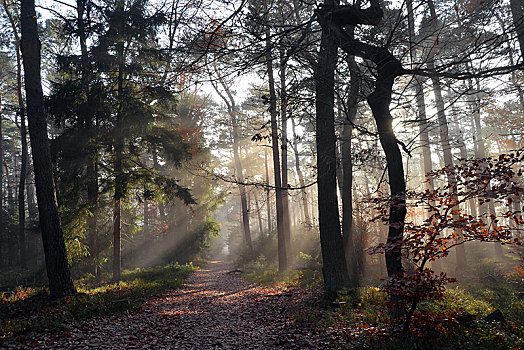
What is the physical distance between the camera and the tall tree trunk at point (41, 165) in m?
8.85

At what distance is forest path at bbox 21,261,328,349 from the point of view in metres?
5.57

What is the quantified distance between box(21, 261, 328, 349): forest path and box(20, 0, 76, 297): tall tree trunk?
2537 mm

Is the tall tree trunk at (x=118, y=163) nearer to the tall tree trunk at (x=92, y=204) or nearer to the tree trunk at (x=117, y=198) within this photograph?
the tree trunk at (x=117, y=198)

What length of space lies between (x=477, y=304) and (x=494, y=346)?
344 centimetres

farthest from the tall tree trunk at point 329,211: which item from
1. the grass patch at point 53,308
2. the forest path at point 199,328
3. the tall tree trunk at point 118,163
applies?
the tall tree trunk at point 118,163

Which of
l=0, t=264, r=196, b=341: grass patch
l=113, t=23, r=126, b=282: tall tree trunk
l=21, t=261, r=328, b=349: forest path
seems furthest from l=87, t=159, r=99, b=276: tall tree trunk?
l=21, t=261, r=328, b=349: forest path

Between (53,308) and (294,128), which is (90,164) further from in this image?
(294,128)

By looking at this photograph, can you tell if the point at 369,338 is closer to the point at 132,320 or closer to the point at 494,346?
the point at 494,346

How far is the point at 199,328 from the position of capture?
277 inches

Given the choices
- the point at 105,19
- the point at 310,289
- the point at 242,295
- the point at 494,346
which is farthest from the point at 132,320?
the point at 105,19

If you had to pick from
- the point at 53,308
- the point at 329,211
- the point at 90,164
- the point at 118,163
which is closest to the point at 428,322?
the point at 329,211

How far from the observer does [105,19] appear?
1324 centimetres

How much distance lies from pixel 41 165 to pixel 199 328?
21.2 feet

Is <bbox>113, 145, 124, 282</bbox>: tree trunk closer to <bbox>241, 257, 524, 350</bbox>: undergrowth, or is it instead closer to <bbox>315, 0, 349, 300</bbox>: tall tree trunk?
<bbox>315, 0, 349, 300</bbox>: tall tree trunk
